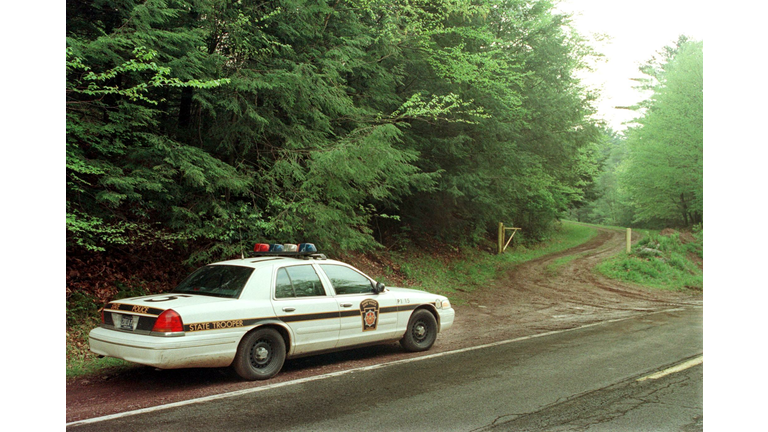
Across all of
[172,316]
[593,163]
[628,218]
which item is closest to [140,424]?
[172,316]

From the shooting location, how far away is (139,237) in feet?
31.7

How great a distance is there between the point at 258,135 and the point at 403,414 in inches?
280

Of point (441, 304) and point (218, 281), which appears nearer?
point (218, 281)

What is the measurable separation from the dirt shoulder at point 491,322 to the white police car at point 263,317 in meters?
0.31

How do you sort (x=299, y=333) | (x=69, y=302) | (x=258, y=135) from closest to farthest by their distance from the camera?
1. (x=299, y=333)
2. (x=69, y=302)
3. (x=258, y=135)

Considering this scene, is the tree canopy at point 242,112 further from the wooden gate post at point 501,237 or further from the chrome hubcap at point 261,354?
the wooden gate post at point 501,237

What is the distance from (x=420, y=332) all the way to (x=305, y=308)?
2.21 meters

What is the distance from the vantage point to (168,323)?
18.5ft

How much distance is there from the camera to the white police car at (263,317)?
18.8 ft

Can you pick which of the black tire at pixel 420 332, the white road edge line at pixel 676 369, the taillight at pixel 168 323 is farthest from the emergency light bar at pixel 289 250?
the white road edge line at pixel 676 369

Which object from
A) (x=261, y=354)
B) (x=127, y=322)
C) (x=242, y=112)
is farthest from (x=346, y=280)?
(x=242, y=112)

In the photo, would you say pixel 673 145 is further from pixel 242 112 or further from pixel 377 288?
pixel 377 288

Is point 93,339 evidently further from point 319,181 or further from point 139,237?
point 319,181

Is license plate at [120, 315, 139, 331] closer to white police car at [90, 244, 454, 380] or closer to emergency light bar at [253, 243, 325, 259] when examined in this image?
white police car at [90, 244, 454, 380]
